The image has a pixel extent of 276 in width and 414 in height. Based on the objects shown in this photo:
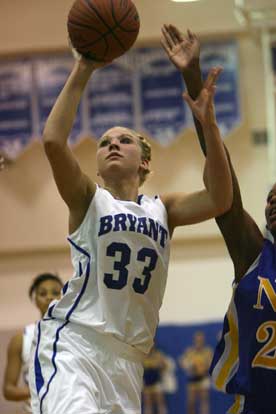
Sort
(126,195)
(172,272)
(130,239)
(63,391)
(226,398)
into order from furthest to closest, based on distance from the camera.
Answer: (172,272)
(226,398)
(126,195)
(130,239)
(63,391)

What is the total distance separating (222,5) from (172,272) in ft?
10.0

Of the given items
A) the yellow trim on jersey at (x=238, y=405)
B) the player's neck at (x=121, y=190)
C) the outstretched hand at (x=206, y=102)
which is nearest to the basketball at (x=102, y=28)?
the outstretched hand at (x=206, y=102)

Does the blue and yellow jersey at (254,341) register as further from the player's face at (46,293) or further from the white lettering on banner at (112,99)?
the white lettering on banner at (112,99)

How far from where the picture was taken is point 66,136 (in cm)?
338

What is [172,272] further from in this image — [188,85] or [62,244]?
[188,85]

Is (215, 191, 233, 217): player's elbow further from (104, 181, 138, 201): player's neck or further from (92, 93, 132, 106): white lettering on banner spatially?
(92, 93, 132, 106): white lettering on banner

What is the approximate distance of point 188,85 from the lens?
3689 mm

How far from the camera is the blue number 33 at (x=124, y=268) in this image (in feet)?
11.5

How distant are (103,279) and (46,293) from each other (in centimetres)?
276

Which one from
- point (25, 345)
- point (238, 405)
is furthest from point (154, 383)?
point (238, 405)

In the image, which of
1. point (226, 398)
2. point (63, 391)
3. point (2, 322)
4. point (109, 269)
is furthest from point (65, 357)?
point (2, 322)

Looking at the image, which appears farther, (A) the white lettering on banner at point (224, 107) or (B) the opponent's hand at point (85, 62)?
(A) the white lettering on banner at point (224, 107)

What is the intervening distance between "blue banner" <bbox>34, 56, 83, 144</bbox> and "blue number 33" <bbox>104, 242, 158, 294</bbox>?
645 cm

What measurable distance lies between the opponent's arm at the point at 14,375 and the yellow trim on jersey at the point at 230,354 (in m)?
2.77
